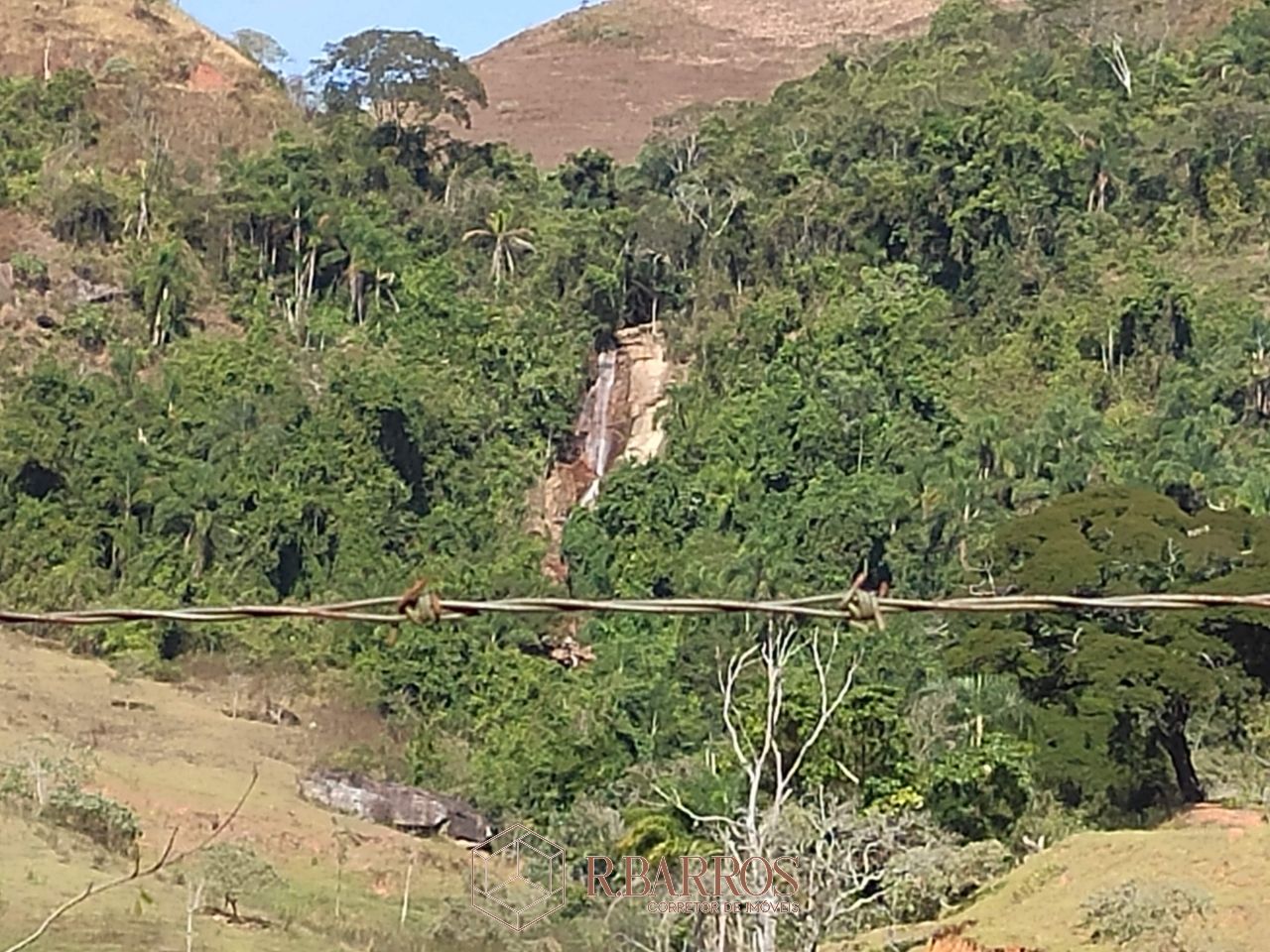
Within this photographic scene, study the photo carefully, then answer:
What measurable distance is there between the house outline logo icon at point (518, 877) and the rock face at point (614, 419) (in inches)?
544

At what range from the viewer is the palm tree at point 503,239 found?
4000 cm

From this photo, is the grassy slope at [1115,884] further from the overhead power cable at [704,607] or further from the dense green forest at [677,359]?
the overhead power cable at [704,607]

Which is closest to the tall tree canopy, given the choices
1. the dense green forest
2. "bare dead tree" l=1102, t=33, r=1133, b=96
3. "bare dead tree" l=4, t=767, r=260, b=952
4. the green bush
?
the dense green forest

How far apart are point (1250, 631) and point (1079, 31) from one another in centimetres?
3115

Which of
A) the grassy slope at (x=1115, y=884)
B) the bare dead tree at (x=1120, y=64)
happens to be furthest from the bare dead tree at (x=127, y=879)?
the bare dead tree at (x=1120, y=64)

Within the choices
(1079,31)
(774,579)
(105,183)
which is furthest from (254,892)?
(1079,31)

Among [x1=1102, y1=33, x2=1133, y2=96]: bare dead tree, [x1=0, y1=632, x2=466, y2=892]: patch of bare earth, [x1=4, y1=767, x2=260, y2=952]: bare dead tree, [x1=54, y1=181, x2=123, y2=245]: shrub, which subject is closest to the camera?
[x1=4, y1=767, x2=260, y2=952]: bare dead tree

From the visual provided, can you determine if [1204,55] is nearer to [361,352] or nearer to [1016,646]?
[361,352]

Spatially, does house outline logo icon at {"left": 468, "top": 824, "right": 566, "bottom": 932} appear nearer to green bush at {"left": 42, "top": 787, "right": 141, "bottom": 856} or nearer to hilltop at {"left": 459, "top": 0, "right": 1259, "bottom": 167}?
green bush at {"left": 42, "top": 787, "right": 141, "bottom": 856}

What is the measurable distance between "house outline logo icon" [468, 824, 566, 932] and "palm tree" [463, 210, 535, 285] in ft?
58.9

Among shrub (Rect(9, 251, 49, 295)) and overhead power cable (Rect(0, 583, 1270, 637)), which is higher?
overhead power cable (Rect(0, 583, 1270, 637))

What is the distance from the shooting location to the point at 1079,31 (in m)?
47.0

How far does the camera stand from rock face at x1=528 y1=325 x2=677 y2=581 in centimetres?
3747

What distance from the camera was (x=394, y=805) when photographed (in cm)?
2500
